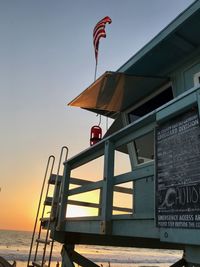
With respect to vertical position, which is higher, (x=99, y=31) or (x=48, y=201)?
(x=99, y=31)

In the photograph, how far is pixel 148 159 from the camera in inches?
274

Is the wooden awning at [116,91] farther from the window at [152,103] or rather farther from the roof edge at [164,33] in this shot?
Answer: the roof edge at [164,33]

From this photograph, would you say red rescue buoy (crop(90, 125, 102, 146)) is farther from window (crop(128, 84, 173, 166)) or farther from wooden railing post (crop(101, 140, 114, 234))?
wooden railing post (crop(101, 140, 114, 234))

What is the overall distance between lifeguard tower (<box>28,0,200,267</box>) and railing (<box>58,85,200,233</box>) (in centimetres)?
1

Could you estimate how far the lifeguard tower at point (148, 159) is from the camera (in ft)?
10.2

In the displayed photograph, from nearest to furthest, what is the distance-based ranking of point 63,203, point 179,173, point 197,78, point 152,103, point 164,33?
point 179,173 < point 197,78 < point 63,203 < point 164,33 < point 152,103

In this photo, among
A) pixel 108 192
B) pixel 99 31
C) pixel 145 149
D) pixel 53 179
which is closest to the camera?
pixel 108 192

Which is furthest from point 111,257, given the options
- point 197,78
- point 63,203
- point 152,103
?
point 197,78

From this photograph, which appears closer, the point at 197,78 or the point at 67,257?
the point at 197,78

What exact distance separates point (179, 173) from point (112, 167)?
1.52 metres

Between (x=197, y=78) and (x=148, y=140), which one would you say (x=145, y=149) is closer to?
(x=148, y=140)

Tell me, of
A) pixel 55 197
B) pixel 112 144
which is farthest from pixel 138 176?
pixel 55 197

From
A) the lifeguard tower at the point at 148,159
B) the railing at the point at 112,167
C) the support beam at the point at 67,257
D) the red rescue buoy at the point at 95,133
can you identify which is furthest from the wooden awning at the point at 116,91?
the support beam at the point at 67,257

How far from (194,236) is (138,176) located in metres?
1.14
